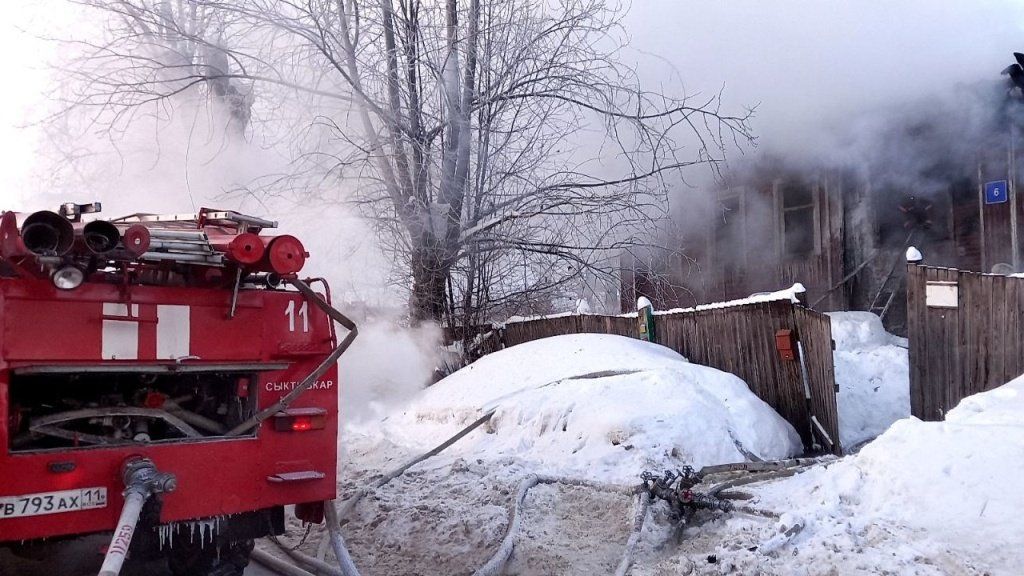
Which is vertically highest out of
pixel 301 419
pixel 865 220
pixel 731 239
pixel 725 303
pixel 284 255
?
pixel 865 220

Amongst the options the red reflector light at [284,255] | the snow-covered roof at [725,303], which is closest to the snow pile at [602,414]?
the snow-covered roof at [725,303]

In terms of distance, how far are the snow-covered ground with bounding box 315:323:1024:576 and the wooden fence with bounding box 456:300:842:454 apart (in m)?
0.44

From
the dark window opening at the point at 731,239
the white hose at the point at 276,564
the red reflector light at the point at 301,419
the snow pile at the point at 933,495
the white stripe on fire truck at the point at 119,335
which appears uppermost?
the dark window opening at the point at 731,239

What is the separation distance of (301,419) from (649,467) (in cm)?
336

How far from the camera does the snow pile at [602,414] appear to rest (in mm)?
7000

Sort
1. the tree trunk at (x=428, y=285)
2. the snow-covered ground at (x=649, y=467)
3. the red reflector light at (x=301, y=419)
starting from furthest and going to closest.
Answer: the tree trunk at (x=428, y=285)
the snow-covered ground at (x=649, y=467)
the red reflector light at (x=301, y=419)

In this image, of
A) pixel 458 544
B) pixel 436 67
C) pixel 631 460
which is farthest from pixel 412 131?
pixel 458 544

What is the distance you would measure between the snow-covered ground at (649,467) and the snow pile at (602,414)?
0.02m

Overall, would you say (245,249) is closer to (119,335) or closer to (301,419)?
(119,335)

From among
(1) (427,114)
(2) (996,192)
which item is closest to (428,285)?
(1) (427,114)

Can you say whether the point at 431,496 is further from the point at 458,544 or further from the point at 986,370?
the point at 986,370

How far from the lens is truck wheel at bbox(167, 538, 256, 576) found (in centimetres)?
403

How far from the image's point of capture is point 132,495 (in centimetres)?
340

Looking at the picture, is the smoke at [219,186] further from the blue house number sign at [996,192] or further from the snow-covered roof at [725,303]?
the blue house number sign at [996,192]
